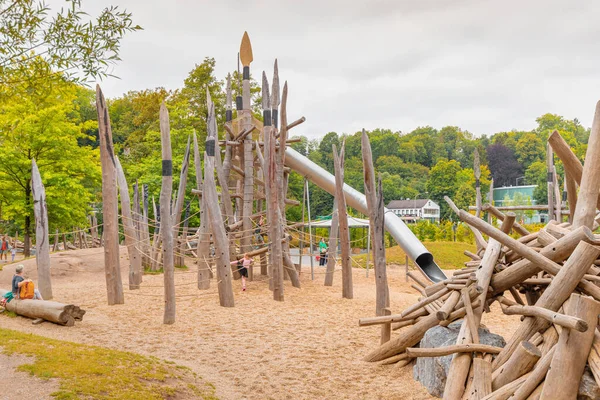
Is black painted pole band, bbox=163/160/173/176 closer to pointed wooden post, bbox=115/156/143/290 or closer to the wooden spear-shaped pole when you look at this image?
pointed wooden post, bbox=115/156/143/290

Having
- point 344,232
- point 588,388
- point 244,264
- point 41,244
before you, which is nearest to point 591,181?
point 588,388

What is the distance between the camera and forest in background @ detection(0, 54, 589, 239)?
1753 centimetres

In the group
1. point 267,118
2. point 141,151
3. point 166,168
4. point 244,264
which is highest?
point 141,151


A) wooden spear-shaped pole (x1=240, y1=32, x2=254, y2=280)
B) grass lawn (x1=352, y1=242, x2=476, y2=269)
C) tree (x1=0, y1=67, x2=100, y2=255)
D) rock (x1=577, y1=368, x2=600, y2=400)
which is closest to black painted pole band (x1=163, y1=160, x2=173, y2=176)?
wooden spear-shaped pole (x1=240, y1=32, x2=254, y2=280)

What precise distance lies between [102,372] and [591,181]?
5.37m

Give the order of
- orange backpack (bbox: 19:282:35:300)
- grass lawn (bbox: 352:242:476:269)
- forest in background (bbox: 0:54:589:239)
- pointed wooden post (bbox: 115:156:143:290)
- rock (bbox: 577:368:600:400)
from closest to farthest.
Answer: rock (bbox: 577:368:600:400), orange backpack (bbox: 19:282:35:300), pointed wooden post (bbox: 115:156:143:290), forest in background (bbox: 0:54:589:239), grass lawn (bbox: 352:242:476:269)

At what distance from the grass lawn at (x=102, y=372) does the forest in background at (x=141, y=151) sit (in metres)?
2.75

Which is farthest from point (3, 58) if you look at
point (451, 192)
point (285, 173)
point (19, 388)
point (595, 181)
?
point (451, 192)

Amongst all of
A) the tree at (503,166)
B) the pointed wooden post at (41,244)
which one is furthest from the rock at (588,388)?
the tree at (503,166)

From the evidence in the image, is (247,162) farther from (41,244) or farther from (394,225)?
(41,244)

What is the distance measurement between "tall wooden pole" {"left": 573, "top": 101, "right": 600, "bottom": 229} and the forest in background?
5.32 m

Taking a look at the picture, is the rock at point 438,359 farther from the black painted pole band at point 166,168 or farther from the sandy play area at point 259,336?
the black painted pole band at point 166,168

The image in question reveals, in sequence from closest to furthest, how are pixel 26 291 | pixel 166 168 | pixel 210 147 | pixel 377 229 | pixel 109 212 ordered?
pixel 26 291 → pixel 166 168 → pixel 377 229 → pixel 109 212 → pixel 210 147

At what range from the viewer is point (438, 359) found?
581cm
